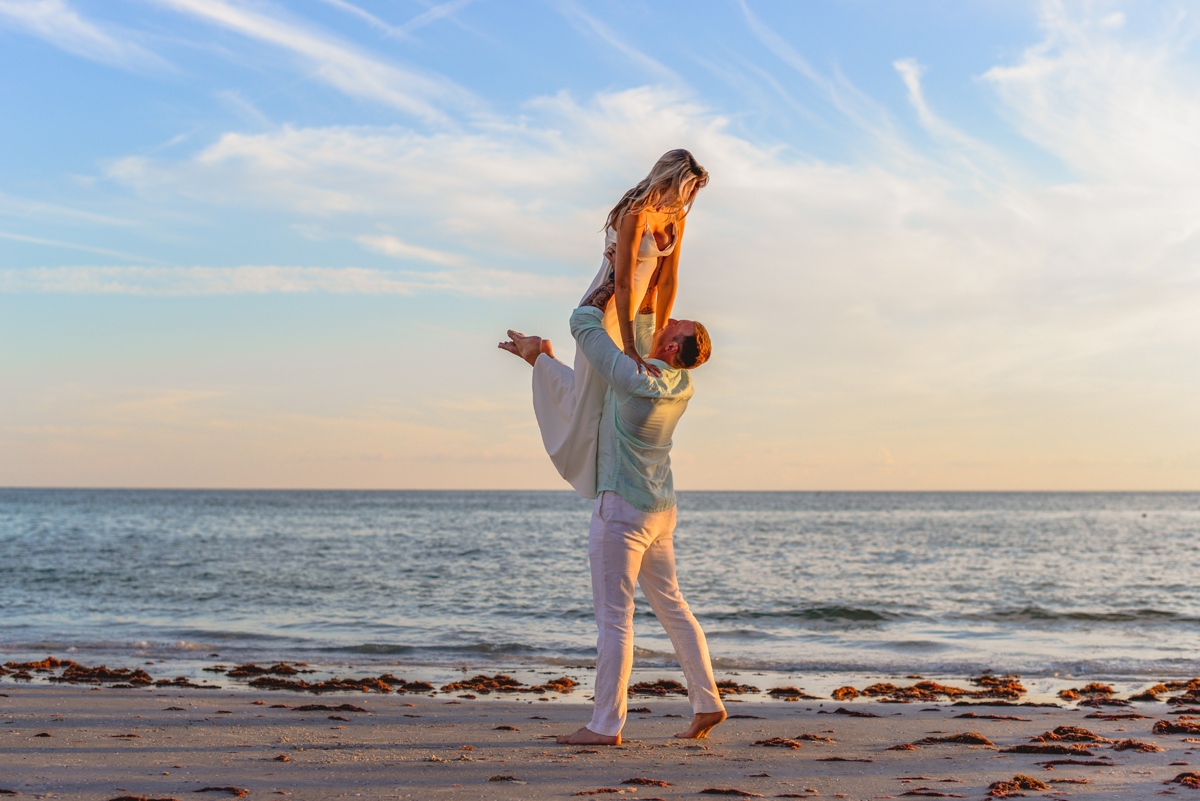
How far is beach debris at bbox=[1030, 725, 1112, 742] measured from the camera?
4676 millimetres

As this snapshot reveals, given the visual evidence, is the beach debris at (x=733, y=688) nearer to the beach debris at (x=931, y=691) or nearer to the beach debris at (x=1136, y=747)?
the beach debris at (x=931, y=691)

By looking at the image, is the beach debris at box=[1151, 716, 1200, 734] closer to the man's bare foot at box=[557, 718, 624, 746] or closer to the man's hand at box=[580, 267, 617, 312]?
the man's bare foot at box=[557, 718, 624, 746]

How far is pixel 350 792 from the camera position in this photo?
11.1 feet

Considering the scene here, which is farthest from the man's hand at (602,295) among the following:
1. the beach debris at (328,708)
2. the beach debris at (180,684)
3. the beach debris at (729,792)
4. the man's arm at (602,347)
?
the beach debris at (180,684)

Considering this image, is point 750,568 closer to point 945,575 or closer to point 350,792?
point 945,575

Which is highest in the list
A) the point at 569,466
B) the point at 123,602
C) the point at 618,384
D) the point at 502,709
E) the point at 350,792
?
the point at 618,384

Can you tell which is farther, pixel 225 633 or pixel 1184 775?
pixel 225 633

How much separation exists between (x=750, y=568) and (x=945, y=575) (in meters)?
Result: 4.68

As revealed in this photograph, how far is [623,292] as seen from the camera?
13.1 feet

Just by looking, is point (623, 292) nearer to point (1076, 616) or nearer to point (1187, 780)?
point (1187, 780)

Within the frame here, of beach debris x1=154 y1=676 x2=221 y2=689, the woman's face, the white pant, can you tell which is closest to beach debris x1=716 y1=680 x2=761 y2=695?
the white pant

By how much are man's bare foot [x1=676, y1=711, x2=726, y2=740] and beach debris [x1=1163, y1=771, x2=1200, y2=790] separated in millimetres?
1950

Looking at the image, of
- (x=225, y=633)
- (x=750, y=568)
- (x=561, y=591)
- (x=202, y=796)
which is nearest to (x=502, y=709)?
(x=202, y=796)

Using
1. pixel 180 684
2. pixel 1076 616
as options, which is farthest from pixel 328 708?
pixel 1076 616
